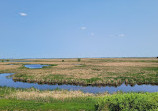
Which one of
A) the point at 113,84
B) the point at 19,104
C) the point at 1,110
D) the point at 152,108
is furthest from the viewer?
the point at 113,84

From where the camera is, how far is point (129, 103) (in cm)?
1041

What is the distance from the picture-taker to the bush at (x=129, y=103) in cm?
1015

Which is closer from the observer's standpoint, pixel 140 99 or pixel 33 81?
pixel 140 99

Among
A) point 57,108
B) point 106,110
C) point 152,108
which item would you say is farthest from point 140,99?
point 57,108

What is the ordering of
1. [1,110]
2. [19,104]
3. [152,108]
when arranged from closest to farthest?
[152,108] < [1,110] < [19,104]

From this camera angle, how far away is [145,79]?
35.3 m

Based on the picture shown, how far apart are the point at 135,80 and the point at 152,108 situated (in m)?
26.2

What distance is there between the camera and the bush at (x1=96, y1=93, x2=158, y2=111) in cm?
1015

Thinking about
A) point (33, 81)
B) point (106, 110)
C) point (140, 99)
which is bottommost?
point (33, 81)

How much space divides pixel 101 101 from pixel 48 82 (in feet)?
85.1

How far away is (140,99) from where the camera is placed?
33.9 ft

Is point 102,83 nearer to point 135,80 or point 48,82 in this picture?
point 135,80

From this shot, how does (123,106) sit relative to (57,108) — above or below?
above

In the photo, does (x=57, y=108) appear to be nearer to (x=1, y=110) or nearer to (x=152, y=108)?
(x=1, y=110)
